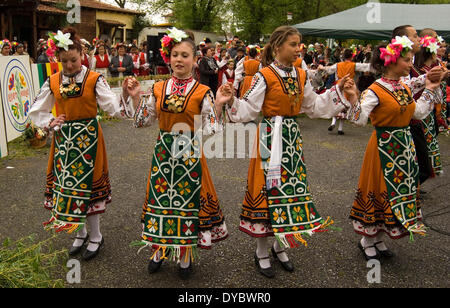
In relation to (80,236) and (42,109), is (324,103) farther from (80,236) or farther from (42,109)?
(80,236)

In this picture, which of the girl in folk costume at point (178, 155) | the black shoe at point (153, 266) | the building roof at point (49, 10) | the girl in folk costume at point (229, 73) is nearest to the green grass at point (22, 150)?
the black shoe at point (153, 266)

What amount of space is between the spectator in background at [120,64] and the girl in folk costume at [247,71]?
170 inches

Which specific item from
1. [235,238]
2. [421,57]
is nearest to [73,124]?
[235,238]

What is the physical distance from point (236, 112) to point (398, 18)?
10.9m

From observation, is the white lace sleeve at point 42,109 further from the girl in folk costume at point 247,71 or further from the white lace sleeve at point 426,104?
the girl in folk costume at point 247,71

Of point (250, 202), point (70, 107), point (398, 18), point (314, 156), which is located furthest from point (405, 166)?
point (398, 18)

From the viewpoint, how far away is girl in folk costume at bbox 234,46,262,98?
995 cm

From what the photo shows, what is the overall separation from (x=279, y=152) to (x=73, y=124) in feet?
5.62

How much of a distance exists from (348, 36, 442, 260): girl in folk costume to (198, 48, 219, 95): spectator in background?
8452 mm

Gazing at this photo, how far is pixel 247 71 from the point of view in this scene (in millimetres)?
10117

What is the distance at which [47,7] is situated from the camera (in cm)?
2144

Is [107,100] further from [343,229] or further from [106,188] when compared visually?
[343,229]

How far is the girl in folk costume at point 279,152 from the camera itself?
128 inches

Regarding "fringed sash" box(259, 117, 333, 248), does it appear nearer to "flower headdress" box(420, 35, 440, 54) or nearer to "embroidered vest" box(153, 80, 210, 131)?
"embroidered vest" box(153, 80, 210, 131)
